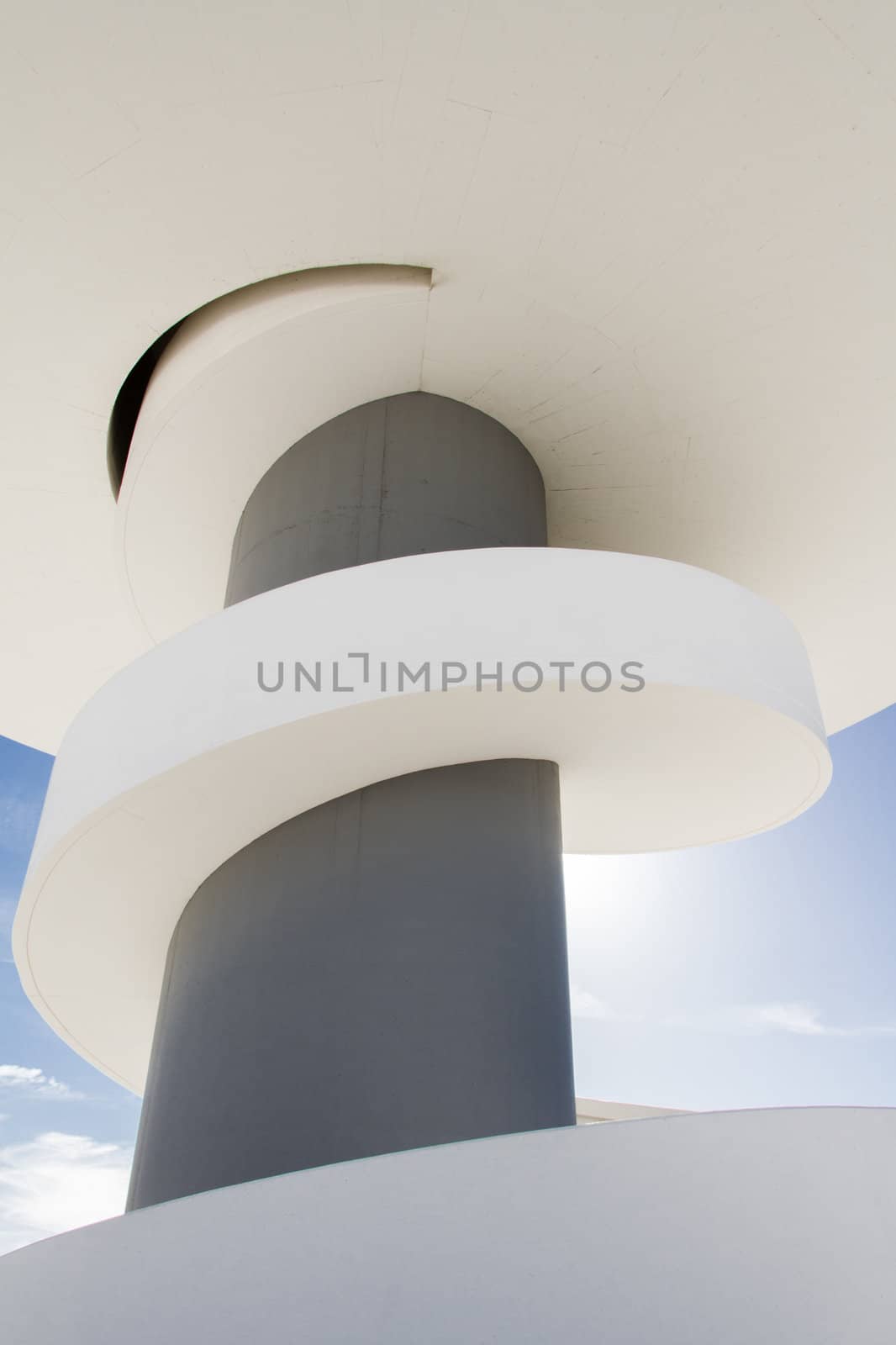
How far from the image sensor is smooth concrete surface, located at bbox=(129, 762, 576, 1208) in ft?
17.3

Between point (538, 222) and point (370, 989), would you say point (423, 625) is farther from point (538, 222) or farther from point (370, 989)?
point (538, 222)

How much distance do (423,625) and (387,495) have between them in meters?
2.30

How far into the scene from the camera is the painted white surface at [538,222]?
228 inches

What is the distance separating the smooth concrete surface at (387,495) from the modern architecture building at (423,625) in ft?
0.12

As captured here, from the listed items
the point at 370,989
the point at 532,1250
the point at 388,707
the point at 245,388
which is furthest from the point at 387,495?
the point at 532,1250

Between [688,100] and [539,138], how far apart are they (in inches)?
33.9

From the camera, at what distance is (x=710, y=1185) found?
4.17m

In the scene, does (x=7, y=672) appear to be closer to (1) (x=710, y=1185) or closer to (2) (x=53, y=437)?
(2) (x=53, y=437)

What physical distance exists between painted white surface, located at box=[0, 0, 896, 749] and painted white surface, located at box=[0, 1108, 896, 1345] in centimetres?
526

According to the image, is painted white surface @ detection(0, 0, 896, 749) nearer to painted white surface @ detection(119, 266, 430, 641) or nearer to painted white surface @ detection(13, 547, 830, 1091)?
painted white surface @ detection(119, 266, 430, 641)

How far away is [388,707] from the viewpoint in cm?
536

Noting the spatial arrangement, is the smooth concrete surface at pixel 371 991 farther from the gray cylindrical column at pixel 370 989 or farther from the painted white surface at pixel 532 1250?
the painted white surface at pixel 532 1250

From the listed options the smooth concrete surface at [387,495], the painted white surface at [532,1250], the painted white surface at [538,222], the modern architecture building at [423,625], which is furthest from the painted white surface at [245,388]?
the painted white surface at [532,1250]

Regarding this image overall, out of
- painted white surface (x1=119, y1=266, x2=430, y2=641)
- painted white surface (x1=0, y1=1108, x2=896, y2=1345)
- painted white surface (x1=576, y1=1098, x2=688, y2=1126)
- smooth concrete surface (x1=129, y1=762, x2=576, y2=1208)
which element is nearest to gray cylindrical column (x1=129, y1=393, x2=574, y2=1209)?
smooth concrete surface (x1=129, y1=762, x2=576, y2=1208)
